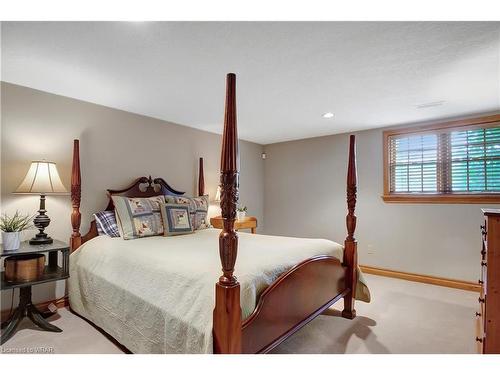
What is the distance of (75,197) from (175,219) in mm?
995

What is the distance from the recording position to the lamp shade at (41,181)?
90.3 inches

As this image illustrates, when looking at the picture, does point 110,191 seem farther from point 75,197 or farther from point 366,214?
point 366,214

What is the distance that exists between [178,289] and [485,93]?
327cm

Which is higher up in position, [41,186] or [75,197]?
[41,186]

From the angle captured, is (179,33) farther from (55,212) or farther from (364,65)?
(55,212)

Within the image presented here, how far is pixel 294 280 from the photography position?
1.83 m

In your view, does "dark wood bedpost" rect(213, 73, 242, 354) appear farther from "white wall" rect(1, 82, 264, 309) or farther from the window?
the window

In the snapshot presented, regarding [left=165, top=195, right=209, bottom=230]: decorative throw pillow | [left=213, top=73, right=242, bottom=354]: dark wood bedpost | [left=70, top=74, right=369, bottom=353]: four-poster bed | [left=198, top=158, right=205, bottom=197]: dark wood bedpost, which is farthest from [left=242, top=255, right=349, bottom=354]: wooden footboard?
[left=198, top=158, right=205, bottom=197]: dark wood bedpost

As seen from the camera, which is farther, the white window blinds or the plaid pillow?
the white window blinds

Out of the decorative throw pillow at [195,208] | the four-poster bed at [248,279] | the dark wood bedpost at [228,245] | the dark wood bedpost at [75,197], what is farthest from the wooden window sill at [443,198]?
the dark wood bedpost at [75,197]

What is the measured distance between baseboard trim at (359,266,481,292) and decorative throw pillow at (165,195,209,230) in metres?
2.52

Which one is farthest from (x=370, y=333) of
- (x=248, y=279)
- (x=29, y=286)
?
(x=29, y=286)

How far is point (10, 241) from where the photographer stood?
2.10 meters

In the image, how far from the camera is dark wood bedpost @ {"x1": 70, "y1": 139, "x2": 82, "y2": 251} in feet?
8.80
